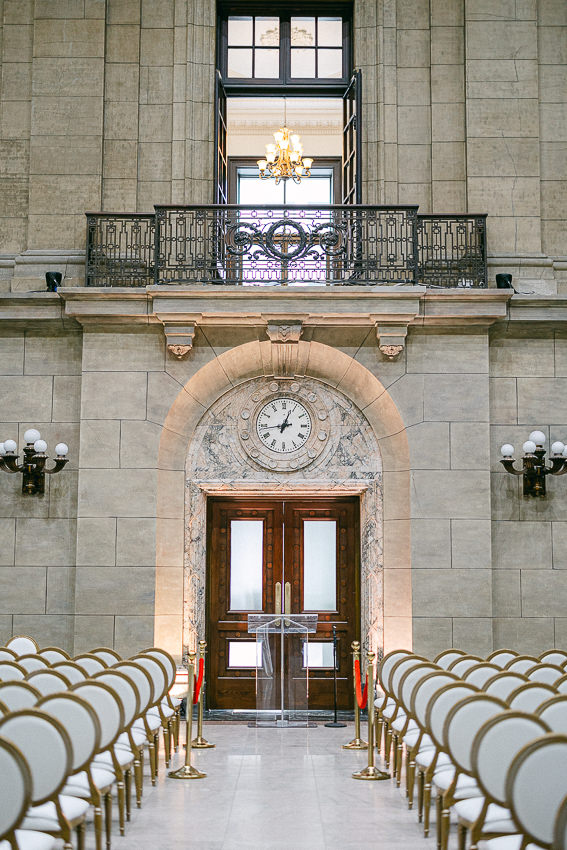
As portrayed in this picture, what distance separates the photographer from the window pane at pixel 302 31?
1224 centimetres

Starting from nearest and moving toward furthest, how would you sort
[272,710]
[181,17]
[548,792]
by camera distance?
[548,792] → [272,710] → [181,17]

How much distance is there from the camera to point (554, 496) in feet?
35.7

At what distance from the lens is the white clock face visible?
1129 centimetres

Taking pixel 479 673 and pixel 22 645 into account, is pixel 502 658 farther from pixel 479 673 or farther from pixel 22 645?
pixel 22 645

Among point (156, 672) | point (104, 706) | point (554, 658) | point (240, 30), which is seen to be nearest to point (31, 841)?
point (104, 706)

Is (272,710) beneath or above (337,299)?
beneath

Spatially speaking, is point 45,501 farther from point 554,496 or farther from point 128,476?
point 554,496

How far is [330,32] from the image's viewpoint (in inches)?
484

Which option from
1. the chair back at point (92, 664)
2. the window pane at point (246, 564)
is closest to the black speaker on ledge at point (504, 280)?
the window pane at point (246, 564)

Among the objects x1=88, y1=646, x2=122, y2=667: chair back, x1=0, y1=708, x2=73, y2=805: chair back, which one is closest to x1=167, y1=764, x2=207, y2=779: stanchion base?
x1=88, y1=646, x2=122, y2=667: chair back

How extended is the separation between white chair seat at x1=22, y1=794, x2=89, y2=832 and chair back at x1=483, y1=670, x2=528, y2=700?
2.74 meters

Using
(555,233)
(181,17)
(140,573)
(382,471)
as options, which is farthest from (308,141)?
(140,573)

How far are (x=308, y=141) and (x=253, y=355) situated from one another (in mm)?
7322

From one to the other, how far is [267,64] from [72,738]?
944 cm
